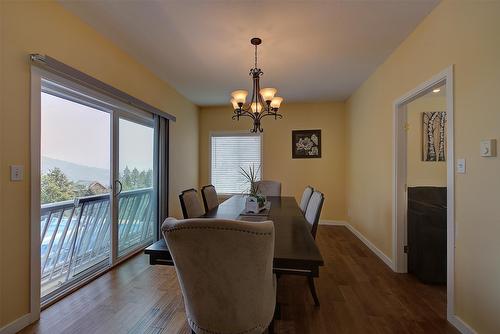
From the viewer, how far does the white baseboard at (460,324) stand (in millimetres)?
1638

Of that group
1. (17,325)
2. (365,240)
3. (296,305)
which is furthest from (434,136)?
(17,325)

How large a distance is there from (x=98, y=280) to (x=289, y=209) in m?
2.16

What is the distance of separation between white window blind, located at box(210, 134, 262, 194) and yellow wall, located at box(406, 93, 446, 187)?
2.78 meters

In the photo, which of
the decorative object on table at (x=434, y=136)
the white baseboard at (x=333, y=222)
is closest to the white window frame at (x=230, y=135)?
the white baseboard at (x=333, y=222)

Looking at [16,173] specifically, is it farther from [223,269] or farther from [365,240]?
[365,240]

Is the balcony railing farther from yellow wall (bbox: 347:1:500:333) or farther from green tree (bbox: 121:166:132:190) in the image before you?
yellow wall (bbox: 347:1:500:333)

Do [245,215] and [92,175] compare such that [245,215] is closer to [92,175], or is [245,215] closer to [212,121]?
[92,175]

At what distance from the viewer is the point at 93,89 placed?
2.34 meters

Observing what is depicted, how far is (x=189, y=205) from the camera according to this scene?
228 centimetres

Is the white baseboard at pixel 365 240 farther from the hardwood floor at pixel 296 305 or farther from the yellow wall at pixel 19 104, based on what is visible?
the yellow wall at pixel 19 104

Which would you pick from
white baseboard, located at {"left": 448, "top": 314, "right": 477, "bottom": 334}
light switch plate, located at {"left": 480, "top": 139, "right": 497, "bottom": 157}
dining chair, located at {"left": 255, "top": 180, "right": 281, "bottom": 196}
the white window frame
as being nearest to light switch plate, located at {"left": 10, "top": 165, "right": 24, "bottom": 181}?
dining chair, located at {"left": 255, "top": 180, "right": 281, "bottom": 196}

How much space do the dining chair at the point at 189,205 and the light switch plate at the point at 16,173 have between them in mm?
1154

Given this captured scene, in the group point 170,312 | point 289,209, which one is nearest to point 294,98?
point 289,209

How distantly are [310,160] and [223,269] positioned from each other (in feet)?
13.8
